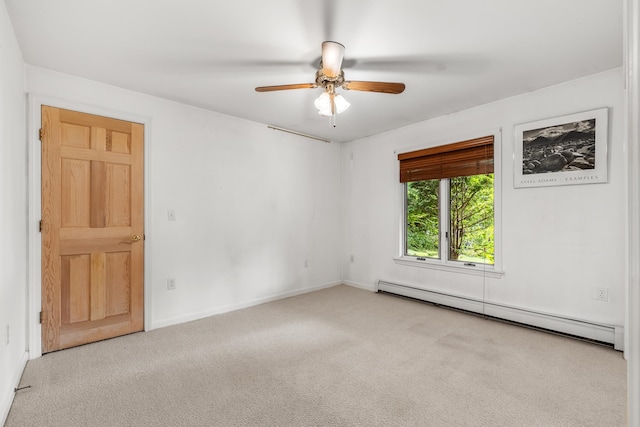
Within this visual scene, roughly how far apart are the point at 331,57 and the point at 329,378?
2.24m

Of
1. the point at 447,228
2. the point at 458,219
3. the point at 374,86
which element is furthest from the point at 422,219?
the point at 374,86

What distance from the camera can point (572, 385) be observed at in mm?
2164

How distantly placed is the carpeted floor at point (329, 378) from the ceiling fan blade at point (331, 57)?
2.17 meters

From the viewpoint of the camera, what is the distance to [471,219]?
378cm

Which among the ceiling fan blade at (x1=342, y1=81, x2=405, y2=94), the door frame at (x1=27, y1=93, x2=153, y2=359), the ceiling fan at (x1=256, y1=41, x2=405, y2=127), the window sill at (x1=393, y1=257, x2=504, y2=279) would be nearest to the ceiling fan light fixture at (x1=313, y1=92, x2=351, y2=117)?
the ceiling fan at (x1=256, y1=41, x2=405, y2=127)

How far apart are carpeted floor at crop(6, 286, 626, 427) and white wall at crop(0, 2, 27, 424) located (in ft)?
A: 0.71

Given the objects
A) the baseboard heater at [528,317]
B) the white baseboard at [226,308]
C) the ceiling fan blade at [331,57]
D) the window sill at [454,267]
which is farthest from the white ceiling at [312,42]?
the white baseboard at [226,308]

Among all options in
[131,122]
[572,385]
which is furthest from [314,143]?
[572,385]

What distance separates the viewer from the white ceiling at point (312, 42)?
1.96m

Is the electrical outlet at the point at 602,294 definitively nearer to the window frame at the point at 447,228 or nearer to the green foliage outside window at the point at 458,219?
the window frame at the point at 447,228

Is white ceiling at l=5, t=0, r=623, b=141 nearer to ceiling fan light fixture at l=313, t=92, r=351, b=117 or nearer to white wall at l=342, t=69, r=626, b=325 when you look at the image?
white wall at l=342, t=69, r=626, b=325

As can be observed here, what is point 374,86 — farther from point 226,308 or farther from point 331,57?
point 226,308

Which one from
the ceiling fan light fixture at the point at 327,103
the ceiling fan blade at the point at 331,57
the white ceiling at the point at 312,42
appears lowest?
the ceiling fan light fixture at the point at 327,103

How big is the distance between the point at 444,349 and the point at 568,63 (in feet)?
8.55
